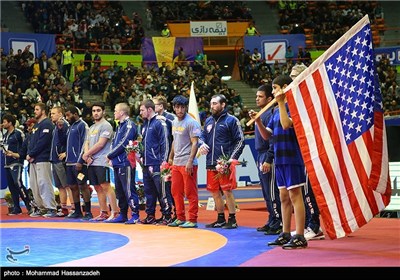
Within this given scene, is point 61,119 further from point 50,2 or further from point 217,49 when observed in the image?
Result: point 217,49

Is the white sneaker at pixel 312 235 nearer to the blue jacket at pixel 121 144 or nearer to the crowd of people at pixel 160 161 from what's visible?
the crowd of people at pixel 160 161

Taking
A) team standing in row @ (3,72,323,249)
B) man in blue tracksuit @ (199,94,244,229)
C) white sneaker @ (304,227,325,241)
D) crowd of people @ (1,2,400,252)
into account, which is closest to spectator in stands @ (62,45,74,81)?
crowd of people @ (1,2,400,252)

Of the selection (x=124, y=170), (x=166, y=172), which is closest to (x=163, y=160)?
(x=166, y=172)

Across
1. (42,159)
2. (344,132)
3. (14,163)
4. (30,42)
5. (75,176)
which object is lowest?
(75,176)

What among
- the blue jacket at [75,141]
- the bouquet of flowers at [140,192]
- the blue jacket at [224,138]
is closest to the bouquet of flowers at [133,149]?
the blue jacket at [75,141]

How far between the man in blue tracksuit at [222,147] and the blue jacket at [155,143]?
3.20ft

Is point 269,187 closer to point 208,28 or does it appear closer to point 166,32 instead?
point 166,32

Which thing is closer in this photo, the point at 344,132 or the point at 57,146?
the point at 344,132

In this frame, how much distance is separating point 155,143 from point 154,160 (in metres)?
0.29

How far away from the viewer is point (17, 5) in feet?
103

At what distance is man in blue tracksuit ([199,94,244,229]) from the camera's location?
10320 mm

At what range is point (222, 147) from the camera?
408 inches
